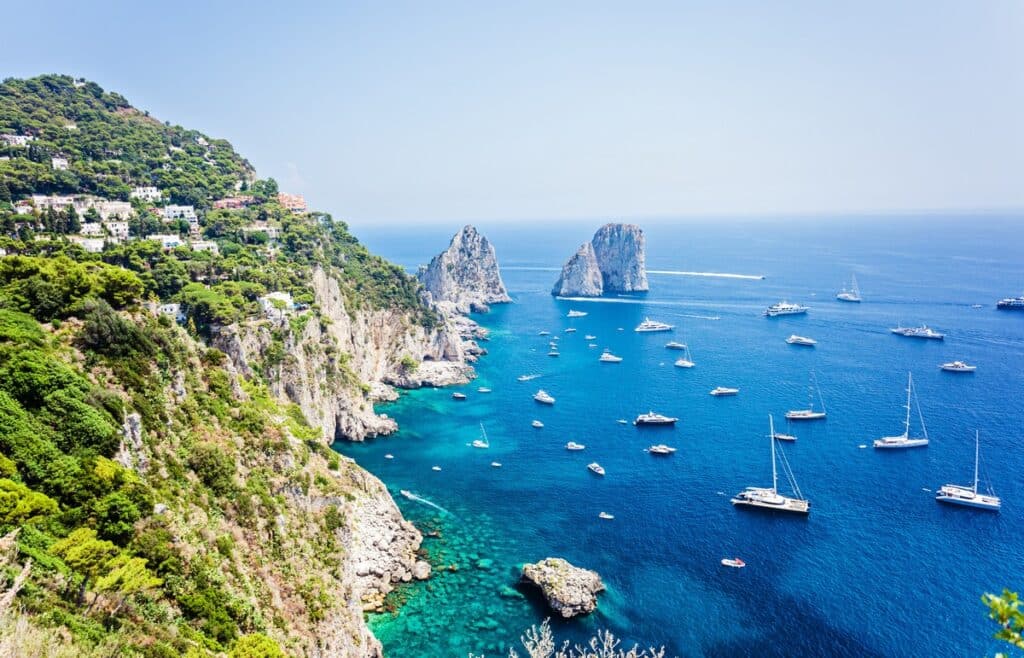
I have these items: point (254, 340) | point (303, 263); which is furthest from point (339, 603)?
point (303, 263)

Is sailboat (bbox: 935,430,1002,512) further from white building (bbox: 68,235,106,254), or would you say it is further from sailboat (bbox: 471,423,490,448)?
white building (bbox: 68,235,106,254)

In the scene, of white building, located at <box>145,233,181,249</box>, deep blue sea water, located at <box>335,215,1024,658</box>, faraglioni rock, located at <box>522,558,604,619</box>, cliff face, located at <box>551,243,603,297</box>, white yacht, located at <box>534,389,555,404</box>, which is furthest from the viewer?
cliff face, located at <box>551,243,603,297</box>

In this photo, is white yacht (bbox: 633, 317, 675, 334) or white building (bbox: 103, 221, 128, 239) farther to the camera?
white yacht (bbox: 633, 317, 675, 334)

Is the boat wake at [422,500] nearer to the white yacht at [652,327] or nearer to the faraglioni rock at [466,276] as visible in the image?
the white yacht at [652,327]

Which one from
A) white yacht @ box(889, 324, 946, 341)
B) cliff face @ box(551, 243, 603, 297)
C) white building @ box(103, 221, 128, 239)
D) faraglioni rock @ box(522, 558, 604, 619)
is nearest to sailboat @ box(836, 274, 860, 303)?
white yacht @ box(889, 324, 946, 341)

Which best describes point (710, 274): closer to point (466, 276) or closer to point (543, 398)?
point (466, 276)

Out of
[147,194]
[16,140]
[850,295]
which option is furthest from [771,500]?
[850,295]
